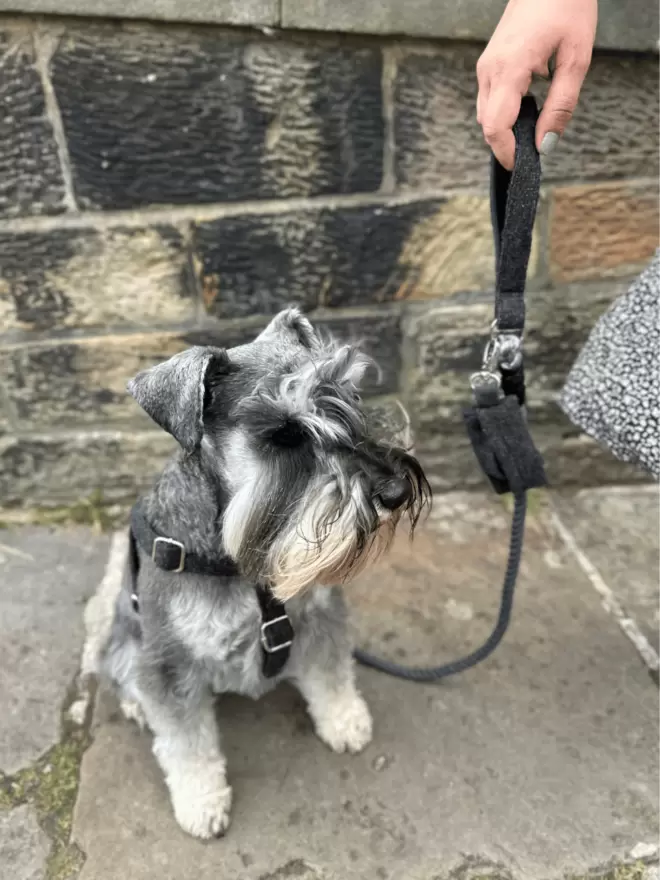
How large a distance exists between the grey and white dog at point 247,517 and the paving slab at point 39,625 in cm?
44

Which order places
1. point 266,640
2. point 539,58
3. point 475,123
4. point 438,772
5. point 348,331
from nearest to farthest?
Answer: point 539,58 < point 266,640 < point 438,772 < point 475,123 < point 348,331

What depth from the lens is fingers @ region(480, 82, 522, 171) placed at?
5.52ft

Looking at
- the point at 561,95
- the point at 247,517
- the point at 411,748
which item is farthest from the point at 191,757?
the point at 561,95

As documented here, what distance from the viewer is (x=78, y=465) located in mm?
3391

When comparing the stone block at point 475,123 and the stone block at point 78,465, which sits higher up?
the stone block at point 475,123

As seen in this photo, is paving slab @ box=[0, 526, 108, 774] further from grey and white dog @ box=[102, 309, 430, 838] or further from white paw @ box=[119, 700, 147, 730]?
grey and white dog @ box=[102, 309, 430, 838]

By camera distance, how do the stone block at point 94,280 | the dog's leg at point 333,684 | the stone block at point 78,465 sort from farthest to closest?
the stone block at point 78,465, the stone block at point 94,280, the dog's leg at point 333,684

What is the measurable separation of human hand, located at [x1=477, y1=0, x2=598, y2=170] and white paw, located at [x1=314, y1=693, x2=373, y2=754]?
1888mm

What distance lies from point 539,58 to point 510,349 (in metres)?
0.73

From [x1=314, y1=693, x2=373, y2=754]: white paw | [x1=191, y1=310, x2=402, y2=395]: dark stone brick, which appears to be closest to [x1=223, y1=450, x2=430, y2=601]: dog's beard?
[x1=314, y1=693, x2=373, y2=754]: white paw

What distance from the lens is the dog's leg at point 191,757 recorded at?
211 centimetres

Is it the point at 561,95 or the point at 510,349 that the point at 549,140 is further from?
the point at 510,349

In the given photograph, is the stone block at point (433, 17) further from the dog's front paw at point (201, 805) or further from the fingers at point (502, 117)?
the dog's front paw at point (201, 805)

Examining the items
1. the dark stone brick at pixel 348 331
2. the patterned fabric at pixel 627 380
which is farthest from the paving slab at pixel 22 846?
the patterned fabric at pixel 627 380
